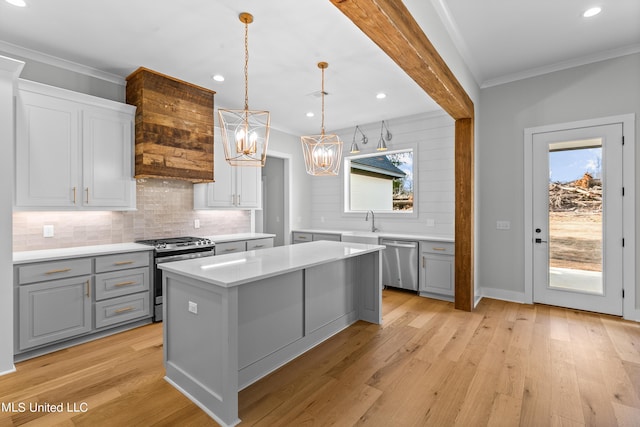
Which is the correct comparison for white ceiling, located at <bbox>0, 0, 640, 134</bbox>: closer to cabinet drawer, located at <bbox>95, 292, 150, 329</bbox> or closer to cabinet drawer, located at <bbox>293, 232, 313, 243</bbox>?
cabinet drawer, located at <bbox>95, 292, 150, 329</bbox>

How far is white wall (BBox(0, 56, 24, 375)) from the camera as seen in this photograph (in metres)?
2.39

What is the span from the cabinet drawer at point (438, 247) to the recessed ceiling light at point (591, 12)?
8.81ft

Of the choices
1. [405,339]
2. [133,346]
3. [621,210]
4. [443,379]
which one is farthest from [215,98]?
[621,210]

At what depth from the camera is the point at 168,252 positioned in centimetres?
349

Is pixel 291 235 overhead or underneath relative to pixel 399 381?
overhead

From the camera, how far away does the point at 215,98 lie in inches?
171

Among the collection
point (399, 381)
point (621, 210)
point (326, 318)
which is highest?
point (621, 210)

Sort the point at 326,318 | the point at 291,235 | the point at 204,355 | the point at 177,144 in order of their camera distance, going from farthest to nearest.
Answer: the point at 291,235, the point at 177,144, the point at 326,318, the point at 204,355

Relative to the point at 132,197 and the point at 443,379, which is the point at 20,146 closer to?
the point at 132,197

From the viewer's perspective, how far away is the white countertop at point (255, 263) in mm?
1918

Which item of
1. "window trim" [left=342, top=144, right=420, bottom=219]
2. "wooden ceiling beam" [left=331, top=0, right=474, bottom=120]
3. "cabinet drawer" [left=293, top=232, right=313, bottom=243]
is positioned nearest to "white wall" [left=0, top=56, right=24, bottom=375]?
"wooden ceiling beam" [left=331, top=0, right=474, bottom=120]

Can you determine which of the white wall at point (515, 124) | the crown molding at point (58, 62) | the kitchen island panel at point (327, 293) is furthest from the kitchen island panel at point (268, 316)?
the crown molding at point (58, 62)

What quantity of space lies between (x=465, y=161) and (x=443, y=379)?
8.46ft

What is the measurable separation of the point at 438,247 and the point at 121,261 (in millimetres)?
3901
